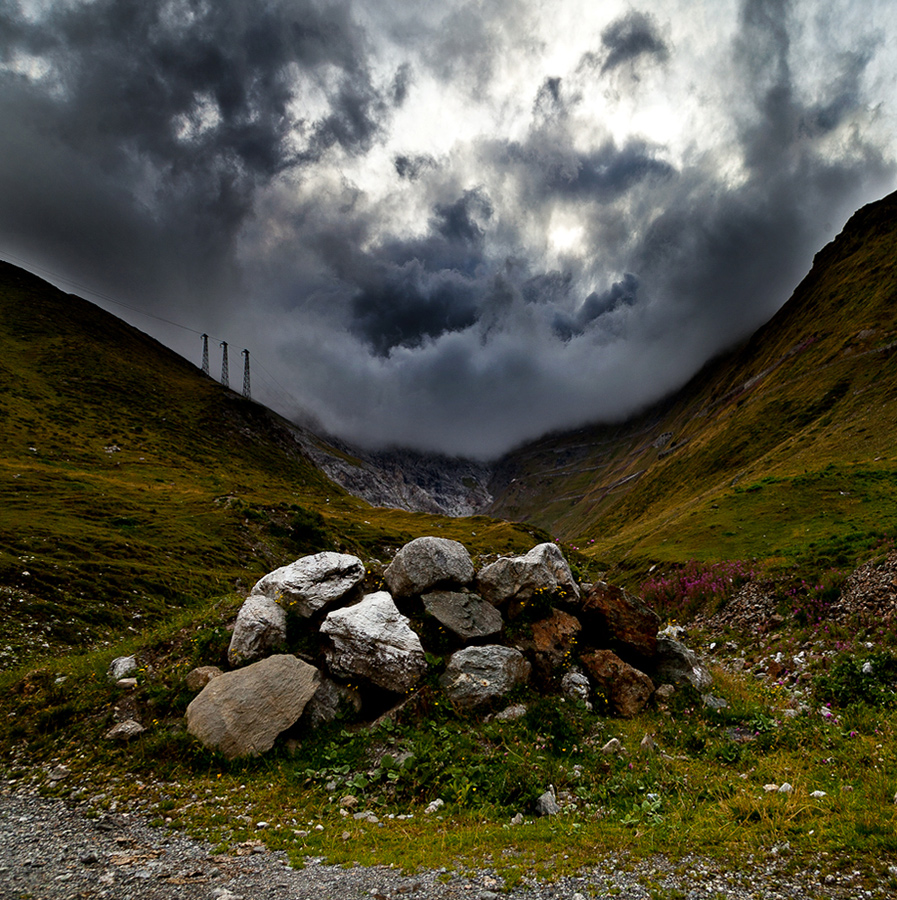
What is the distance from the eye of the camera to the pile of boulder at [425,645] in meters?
13.6

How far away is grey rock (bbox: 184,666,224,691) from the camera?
14.4 meters

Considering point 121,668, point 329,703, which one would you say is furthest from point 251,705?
point 121,668

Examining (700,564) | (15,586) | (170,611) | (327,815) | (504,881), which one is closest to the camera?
(504,881)

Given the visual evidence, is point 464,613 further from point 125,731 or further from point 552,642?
point 125,731

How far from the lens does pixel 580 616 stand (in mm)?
18922

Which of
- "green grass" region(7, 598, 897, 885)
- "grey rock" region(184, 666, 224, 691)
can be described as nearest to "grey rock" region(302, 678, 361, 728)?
"green grass" region(7, 598, 897, 885)

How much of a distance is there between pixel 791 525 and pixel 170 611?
48276 mm

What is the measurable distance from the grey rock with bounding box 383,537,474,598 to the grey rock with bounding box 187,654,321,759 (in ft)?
16.1

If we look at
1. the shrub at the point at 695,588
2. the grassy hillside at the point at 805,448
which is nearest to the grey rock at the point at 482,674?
the shrub at the point at 695,588

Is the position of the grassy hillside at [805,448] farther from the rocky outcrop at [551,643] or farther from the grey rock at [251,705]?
the grey rock at [251,705]

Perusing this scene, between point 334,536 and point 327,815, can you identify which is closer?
point 327,815

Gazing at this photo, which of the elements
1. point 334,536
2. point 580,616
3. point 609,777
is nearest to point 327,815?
point 609,777

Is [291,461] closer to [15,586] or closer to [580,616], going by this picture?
[15,586]

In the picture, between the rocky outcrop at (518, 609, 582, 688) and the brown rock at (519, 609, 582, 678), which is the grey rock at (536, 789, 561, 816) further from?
the brown rock at (519, 609, 582, 678)
